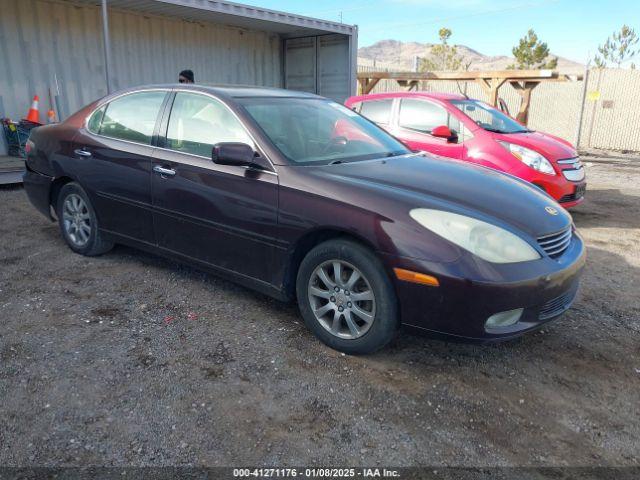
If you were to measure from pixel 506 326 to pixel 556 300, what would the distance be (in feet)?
1.26

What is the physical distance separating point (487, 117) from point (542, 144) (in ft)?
3.33

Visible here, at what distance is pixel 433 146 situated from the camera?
260 inches

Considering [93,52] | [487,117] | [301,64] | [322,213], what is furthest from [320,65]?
[322,213]

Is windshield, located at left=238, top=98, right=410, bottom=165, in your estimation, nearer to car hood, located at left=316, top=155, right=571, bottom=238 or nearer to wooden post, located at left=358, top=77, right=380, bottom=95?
car hood, located at left=316, top=155, right=571, bottom=238

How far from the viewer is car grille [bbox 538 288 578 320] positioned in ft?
9.25

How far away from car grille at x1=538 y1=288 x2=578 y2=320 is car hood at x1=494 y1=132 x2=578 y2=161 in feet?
11.6

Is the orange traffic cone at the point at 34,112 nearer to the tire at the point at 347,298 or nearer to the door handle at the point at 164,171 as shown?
the door handle at the point at 164,171

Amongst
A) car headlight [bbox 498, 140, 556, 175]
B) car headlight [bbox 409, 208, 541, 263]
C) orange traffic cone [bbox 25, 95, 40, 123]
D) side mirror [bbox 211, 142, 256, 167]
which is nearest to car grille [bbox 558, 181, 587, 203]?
car headlight [bbox 498, 140, 556, 175]

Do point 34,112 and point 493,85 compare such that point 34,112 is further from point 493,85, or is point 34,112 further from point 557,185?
point 493,85

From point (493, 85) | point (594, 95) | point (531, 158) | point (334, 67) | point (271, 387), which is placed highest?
point (334, 67)

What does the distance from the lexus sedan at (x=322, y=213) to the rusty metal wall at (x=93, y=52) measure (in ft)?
18.7

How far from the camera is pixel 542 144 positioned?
631 cm

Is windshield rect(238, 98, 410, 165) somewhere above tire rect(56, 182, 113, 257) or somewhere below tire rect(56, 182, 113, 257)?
above

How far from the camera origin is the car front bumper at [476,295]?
2.58m
